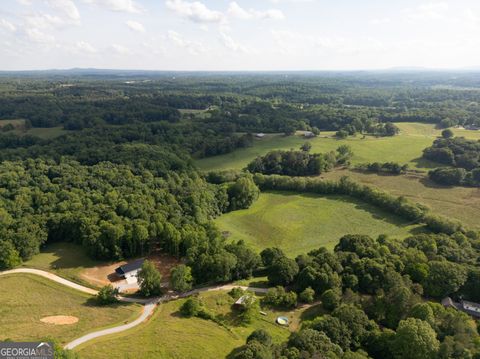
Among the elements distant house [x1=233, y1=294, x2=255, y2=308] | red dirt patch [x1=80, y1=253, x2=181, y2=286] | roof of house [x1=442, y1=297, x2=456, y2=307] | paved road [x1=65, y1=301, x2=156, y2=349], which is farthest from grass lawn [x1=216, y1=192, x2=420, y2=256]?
paved road [x1=65, y1=301, x2=156, y2=349]

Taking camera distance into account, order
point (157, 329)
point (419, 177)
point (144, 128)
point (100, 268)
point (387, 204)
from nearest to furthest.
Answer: point (157, 329), point (100, 268), point (387, 204), point (419, 177), point (144, 128)

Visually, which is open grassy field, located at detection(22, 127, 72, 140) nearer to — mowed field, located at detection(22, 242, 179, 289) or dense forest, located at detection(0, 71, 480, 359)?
dense forest, located at detection(0, 71, 480, 359)

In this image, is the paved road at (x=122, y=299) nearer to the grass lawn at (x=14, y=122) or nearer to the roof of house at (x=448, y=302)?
the roof of house at (x=448, y=302)

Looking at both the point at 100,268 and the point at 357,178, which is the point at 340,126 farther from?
the point at 100,268

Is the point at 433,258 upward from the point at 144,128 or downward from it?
downward

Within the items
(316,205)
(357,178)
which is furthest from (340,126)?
(316,205)

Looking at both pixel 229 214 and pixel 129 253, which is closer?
→ pixel 129 253

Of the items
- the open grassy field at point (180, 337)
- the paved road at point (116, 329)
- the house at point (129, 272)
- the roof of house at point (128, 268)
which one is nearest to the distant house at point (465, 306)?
the open grassy field at point (180, 337)
